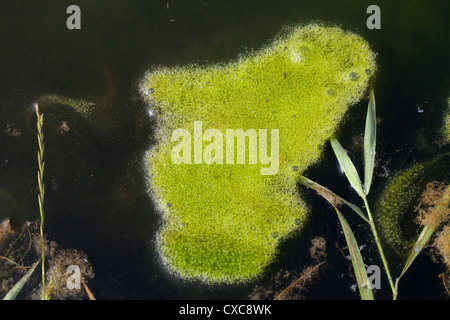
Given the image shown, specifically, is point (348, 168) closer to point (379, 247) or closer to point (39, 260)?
point (379, 247)

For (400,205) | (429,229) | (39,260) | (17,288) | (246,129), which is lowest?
(17,288)

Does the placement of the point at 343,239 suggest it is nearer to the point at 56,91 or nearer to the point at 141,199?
the point at 141,199

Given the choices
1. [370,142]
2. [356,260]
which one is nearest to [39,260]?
[356,260]

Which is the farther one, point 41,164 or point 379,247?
point 41,164

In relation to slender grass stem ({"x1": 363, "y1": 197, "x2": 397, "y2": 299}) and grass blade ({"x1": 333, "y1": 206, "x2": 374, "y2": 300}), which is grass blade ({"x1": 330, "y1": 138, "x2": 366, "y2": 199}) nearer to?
slender grass stem ({"x1": 363, "y1": 197, "x2": 397, "y2": 299})

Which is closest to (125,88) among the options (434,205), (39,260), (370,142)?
(39,260)

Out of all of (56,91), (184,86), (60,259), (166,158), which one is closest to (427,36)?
(184,86)

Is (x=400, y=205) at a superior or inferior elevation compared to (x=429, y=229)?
superior
